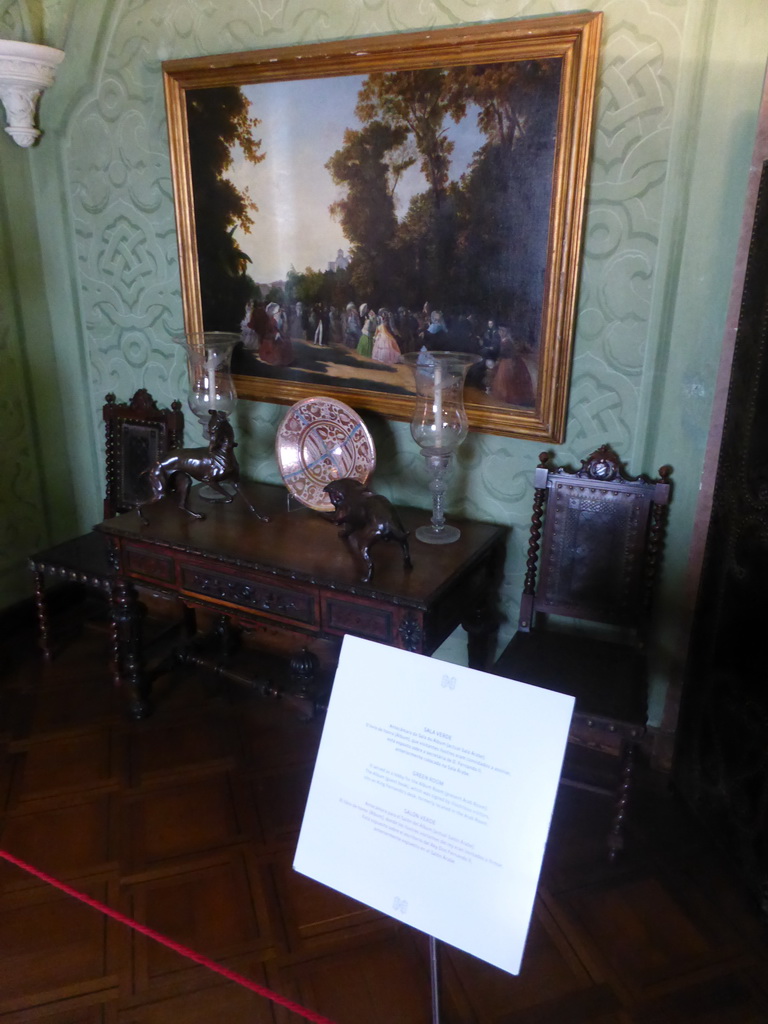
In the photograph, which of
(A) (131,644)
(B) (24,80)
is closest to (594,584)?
(A) (131,644)

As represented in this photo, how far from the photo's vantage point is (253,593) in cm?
244

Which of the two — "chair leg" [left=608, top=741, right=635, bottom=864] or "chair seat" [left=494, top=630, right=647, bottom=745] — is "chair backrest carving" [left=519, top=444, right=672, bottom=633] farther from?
"chair leg" [left=608, top=741, right=635, bottom=864]

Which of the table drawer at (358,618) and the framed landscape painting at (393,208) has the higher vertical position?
the framed landscape painting at (393,208)

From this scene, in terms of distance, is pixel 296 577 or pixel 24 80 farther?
pixel 24 80

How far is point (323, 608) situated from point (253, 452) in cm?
104

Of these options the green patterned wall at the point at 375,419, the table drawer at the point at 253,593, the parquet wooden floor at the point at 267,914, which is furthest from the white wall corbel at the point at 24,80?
the parquet wooden floor at the point at 267,914

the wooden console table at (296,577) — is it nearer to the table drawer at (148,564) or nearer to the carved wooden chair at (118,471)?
the table drawer at (148,564)

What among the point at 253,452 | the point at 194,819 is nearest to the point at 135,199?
the point at 253,452

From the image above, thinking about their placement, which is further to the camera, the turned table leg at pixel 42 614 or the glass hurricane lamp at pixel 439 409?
the turned table leg at pixel 42 614

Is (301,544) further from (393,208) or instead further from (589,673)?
(393,208)

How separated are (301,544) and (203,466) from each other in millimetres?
498

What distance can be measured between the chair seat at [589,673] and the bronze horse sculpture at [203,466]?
103cm

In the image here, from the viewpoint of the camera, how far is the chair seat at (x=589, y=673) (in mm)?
2119

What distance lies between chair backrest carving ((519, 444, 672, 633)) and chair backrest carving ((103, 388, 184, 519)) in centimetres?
167
